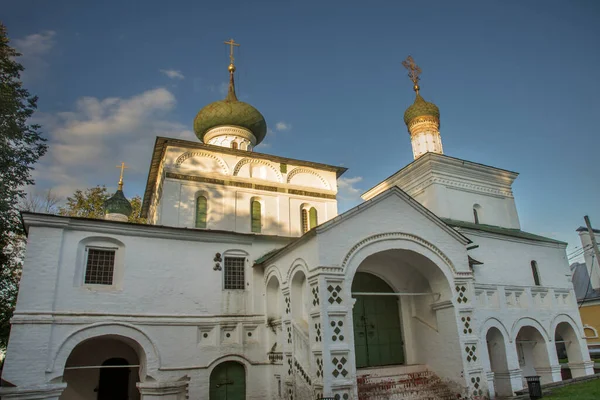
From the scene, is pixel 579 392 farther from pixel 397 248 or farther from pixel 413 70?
pixel 413 70

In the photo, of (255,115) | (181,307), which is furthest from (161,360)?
(255,115)

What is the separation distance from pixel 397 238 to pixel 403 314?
296cm

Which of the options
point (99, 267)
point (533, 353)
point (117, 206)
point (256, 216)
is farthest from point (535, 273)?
point (117, 206)

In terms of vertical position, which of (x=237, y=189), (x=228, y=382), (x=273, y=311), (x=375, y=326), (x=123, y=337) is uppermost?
(x=237, y=189)

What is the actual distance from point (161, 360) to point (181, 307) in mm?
1430

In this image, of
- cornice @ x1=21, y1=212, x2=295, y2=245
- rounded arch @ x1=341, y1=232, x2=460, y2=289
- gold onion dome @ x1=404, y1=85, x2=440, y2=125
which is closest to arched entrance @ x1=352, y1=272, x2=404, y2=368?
rounded arch @ x1=341, y1=232, x2=460, y2=289

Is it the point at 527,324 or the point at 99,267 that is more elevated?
the point at 99,267

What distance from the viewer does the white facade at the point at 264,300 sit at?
34.2 ft

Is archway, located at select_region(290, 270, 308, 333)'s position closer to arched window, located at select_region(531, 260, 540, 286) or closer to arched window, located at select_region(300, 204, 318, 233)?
arched window, located at select_region(300, 204, 318, 233)

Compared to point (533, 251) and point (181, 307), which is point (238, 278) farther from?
point (533, 251)

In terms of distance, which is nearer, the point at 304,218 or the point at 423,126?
the point at 304,218

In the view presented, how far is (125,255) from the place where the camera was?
1195 centimetres

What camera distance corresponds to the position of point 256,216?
626 inches

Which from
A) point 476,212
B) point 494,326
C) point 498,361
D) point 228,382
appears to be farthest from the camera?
point 476,212
